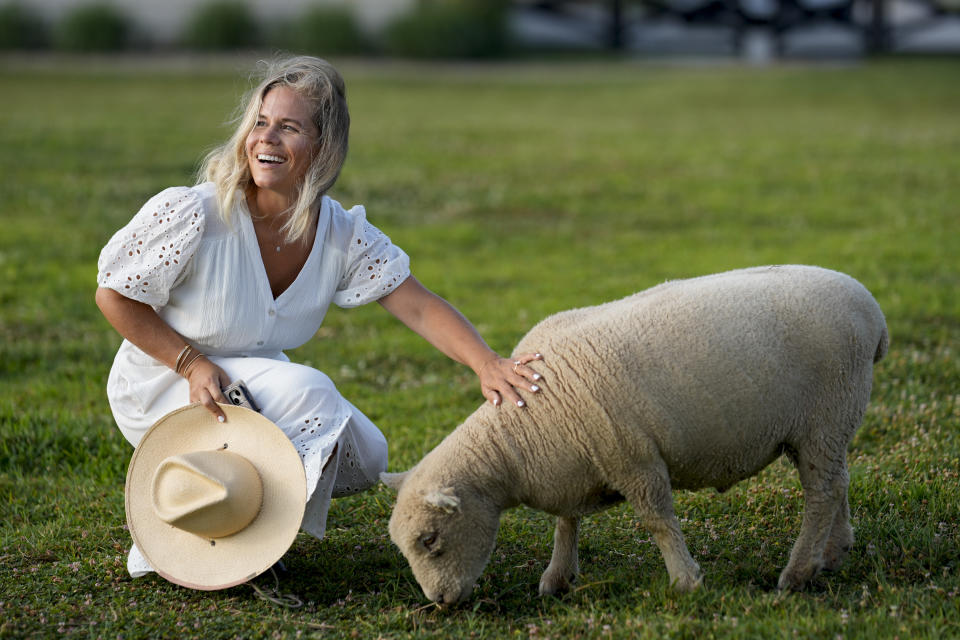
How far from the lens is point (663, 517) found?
390cm

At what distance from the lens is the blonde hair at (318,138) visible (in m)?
4.36

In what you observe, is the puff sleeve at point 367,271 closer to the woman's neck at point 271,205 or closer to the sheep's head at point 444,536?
the woman's neck at point 271,205

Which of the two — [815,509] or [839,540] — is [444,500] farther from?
[839,540]

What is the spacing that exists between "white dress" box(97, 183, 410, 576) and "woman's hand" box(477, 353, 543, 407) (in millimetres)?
608

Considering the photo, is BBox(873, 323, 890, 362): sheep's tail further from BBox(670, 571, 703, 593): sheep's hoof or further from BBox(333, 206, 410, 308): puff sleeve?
BBox(333, 206, 410, 308): puff sleeve

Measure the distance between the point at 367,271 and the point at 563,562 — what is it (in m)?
1.46

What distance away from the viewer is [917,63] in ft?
112

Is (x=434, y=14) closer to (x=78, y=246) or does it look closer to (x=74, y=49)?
(x=74, y=49)

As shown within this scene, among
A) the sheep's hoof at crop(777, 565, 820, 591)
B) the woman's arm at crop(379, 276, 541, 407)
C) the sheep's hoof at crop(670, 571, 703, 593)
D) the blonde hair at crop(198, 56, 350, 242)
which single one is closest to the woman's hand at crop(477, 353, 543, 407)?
the woman's arm at crop(379, 276, 541, 407)

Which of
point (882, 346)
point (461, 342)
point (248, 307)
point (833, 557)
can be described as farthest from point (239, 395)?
point (882, 346)

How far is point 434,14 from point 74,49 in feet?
38.2

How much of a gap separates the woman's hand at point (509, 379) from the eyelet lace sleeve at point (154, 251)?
130 cm

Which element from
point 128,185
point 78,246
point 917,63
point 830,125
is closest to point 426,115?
point 830,125

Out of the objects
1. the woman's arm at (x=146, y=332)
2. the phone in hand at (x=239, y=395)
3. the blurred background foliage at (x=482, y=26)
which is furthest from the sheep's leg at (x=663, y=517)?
the blurred background foliage at (x=482, y=26)
